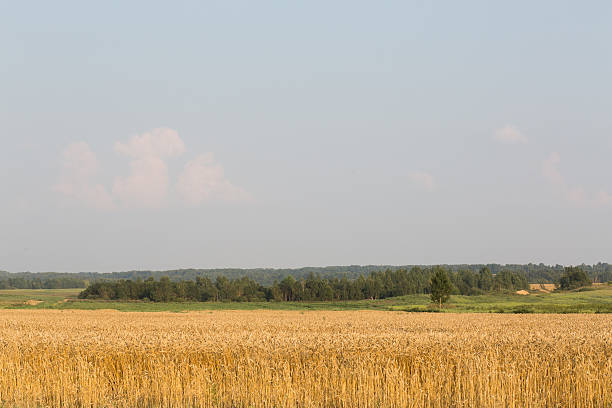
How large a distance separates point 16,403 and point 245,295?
155m

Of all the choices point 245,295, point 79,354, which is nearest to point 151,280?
point 245,295

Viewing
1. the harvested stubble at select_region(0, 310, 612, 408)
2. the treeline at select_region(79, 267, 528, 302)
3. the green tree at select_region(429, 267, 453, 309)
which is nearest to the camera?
the harvested stubble at select_region(0, 310, 612, 408)

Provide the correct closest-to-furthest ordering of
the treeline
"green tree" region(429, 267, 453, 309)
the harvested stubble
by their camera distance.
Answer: the harvested stubble < "green tree" region(429, 267, 453, 309) < the treeline

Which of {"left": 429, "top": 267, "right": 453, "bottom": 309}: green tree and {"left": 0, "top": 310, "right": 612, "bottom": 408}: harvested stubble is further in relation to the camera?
{"left": 429, "top": 267, "right": 453, "bottom": 309}: green tree

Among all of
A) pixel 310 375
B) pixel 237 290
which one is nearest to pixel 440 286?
pixel 310 375

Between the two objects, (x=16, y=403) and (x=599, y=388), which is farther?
(x=16, y=403)

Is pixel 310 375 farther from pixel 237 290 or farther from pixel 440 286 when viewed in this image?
pixel 237 290

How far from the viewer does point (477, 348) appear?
58.3 feet

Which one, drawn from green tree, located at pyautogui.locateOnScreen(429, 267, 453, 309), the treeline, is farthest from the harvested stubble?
the treeline

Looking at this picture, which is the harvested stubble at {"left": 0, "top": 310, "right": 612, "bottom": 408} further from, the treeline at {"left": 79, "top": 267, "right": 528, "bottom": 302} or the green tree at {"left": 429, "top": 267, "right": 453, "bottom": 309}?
the treeline at {"left": 79, "top": 267, "right": 528, "bottom": 302}

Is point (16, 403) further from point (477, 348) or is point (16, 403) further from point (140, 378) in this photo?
point (477, 348)

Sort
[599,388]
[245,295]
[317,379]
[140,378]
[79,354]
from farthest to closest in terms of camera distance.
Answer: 1. [245,295]
2. [79,354]
3. [140,378]
4. [317,379]
5. [599,388]

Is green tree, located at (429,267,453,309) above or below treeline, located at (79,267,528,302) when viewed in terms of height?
above

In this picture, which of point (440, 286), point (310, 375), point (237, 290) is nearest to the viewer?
point (310, 375)
